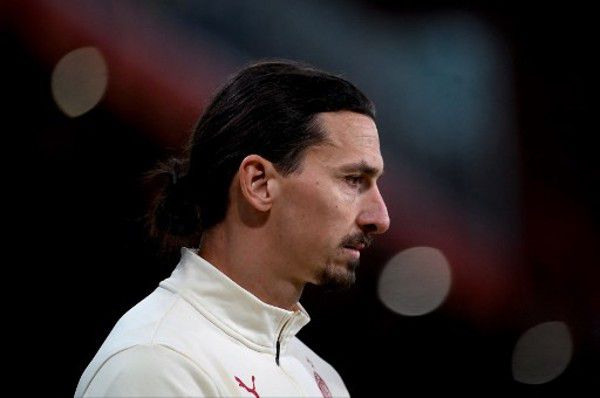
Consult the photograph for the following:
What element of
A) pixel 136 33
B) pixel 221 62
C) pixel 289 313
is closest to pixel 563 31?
pixel 221 62

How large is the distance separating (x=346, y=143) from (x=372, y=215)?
5.2 inches

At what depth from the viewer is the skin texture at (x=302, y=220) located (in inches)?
53.8

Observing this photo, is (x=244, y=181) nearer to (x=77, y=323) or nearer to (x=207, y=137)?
(x=207, y=137)

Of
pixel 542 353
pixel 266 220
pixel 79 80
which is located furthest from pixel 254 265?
pixel 542 353

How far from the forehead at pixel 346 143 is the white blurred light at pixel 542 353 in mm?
1691

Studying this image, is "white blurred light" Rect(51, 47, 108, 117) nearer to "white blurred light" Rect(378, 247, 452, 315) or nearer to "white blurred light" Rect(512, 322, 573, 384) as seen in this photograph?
"white blurred light" Rect(378, 247, 452, 315)

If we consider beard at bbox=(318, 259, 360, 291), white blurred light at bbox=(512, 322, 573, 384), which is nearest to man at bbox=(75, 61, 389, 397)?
beard at bbox=(318, 259, 360, 291)

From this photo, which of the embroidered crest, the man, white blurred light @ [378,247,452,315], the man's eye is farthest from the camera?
white blurred light @ [378,247,452,315]

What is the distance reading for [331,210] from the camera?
1359 mm

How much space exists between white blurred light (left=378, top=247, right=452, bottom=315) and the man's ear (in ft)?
4.79

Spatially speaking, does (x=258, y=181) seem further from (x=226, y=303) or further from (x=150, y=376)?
(x=150, y=376)

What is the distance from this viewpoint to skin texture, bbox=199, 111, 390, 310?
137 cm

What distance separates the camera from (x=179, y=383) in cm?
111

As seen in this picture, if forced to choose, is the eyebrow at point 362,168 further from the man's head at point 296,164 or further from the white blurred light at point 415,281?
the white blurred light at point 415,281
